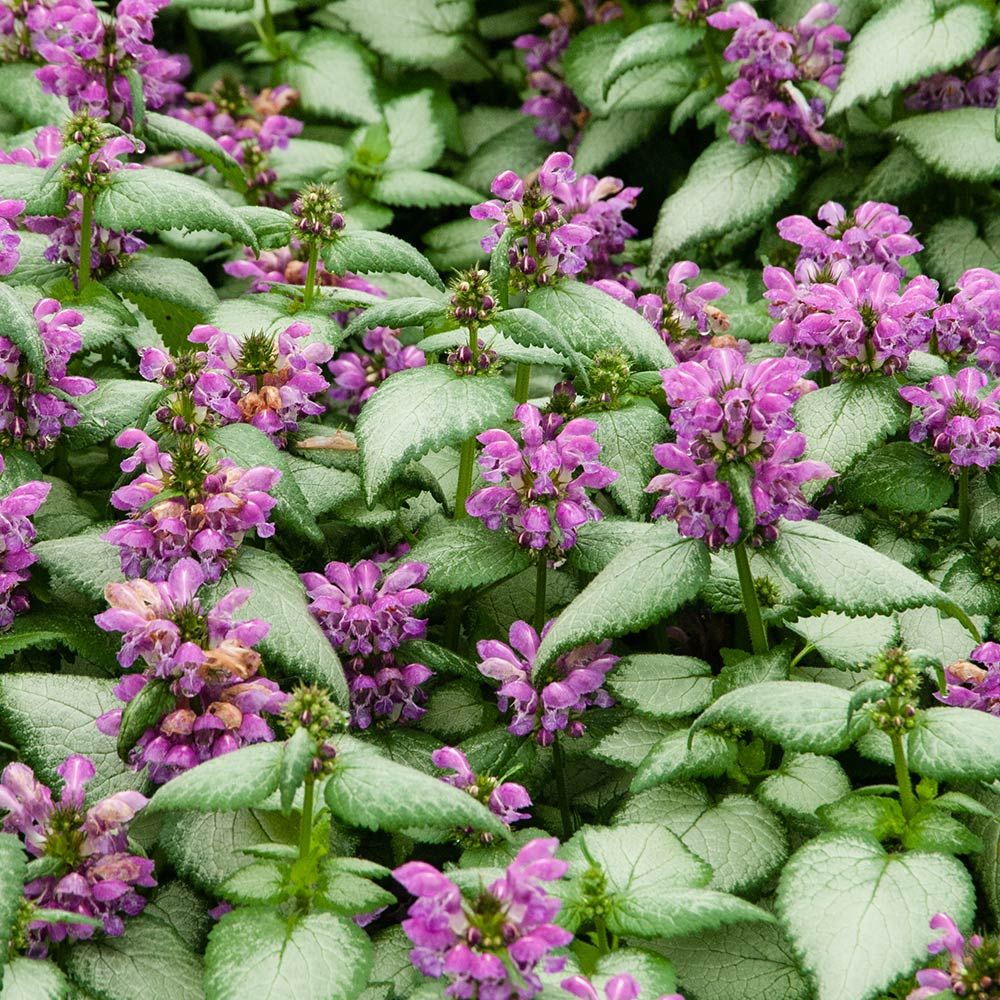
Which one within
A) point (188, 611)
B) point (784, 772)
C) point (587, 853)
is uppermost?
point (188, 611)

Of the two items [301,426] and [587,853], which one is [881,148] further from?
[587,853]

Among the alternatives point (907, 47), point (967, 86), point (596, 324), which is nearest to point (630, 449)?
point (596, 324)

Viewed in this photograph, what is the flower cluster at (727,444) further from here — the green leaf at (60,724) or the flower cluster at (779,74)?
the flower cluster at (779,74)

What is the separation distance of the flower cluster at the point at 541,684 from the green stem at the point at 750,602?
0.59 feet

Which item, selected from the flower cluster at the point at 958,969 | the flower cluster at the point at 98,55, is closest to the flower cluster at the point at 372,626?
the flower cluster at the point at 958,969

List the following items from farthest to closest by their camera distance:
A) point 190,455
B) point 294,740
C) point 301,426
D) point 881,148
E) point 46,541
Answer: point 881,148, point 301,426, point 46,541, point 190,455, point 294,740

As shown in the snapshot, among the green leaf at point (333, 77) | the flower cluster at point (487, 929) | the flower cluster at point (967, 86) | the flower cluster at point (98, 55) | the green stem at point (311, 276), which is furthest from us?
the green leaf at point (333, 77)

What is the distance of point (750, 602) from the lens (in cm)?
168

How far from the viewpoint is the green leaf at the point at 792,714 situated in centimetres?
146

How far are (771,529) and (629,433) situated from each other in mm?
332

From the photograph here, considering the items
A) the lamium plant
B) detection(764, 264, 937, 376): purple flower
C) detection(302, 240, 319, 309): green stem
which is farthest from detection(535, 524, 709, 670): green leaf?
detection(302, 240, 319, 309): green stem

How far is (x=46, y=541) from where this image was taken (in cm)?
183

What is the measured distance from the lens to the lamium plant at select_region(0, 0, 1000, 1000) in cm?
139

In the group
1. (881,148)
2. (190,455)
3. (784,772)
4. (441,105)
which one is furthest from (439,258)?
(784,772)
